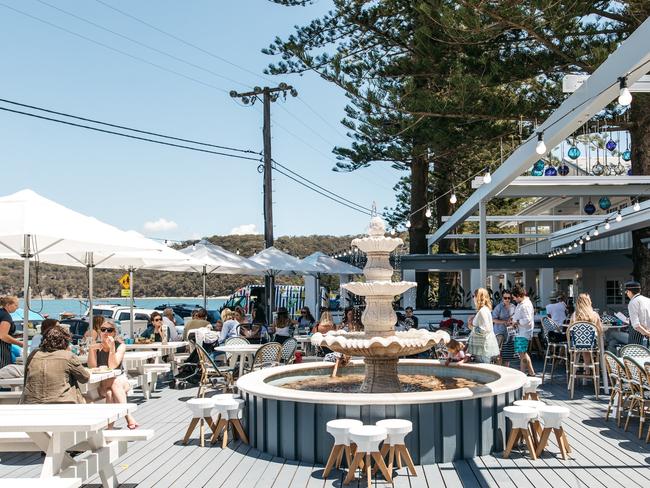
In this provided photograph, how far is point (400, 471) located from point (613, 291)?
21615 mm

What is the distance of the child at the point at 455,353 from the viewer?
28.8ft

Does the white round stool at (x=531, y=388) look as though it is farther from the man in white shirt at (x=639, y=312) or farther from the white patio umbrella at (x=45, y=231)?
the white patio umbrella at (x=45, y=231)

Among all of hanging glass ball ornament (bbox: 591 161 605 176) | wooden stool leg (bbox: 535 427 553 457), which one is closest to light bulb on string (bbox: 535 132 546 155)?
wooden stool leg (bbox: 535 427 553 457)

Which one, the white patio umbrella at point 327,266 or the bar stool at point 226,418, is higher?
the white patio umbrella at point 327,266

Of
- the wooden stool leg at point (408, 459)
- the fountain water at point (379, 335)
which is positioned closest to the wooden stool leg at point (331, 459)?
the wooden stool leg at point (408, 459)

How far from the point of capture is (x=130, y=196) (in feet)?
91.3

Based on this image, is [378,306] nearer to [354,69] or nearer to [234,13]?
[354,69]

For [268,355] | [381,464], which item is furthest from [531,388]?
[268,355]

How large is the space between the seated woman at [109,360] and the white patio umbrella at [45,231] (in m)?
0.79

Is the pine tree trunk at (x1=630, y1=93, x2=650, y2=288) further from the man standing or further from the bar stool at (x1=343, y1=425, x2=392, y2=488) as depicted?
the bar stool at (x1=343, y1=425, x2=392, y2=488)

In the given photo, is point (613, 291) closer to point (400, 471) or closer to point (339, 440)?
point (400, 471)

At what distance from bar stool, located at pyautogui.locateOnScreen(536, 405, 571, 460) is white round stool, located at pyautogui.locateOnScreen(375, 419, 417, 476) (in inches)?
52.0

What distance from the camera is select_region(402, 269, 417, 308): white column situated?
21.4 metres

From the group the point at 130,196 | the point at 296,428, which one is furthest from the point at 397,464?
the point at 130,196
